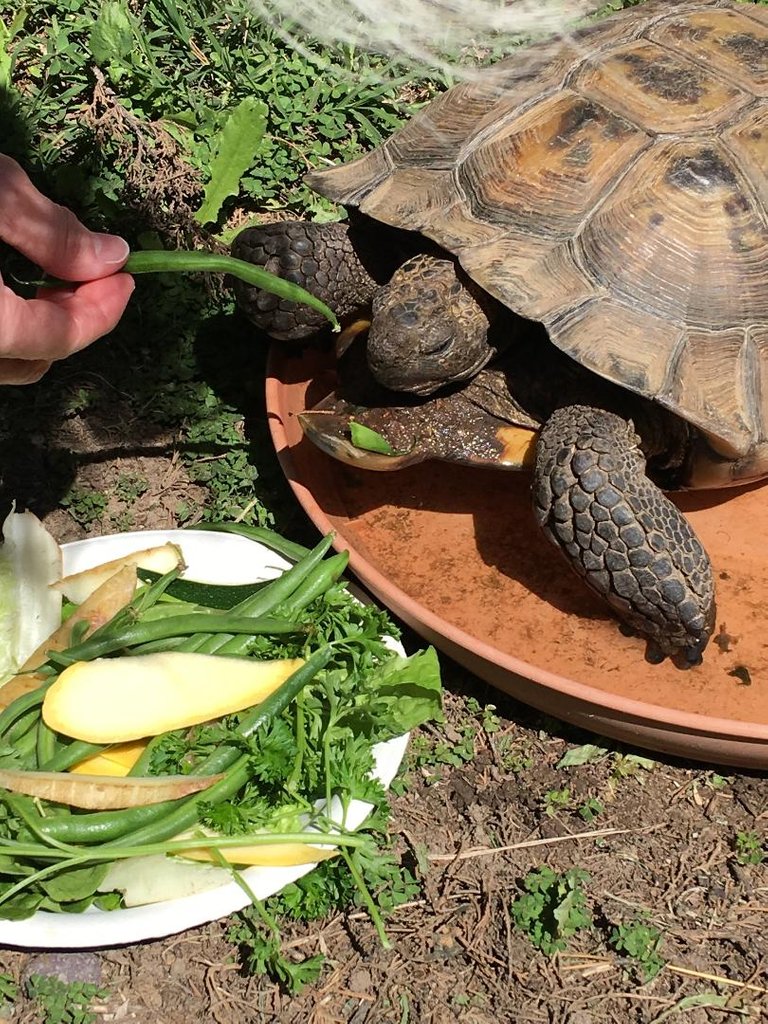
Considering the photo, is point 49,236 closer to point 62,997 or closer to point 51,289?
point 51,289

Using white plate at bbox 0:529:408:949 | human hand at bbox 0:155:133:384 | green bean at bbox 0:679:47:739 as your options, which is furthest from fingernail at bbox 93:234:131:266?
white plate at bbox 0:529:408:949

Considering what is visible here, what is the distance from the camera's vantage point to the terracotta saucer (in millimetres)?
2486

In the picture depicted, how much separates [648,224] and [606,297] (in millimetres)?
220

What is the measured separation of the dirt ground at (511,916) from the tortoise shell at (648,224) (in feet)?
3.07

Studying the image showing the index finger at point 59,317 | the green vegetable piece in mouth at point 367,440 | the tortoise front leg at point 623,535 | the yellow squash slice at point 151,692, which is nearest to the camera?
the index finger at point 59,317

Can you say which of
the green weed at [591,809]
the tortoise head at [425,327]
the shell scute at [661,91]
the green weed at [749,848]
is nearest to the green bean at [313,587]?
the tortoise head at [425,327]

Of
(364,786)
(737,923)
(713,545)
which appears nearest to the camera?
(364,786)

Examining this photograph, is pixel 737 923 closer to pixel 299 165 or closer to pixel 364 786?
pixel 364 786

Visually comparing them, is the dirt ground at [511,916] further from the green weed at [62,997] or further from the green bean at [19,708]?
the green bean at [19,708]

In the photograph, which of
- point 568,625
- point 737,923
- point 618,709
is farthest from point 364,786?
point 737,923

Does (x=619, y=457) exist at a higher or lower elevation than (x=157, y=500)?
higher

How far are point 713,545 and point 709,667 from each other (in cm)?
42

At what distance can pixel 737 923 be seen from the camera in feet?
7.96

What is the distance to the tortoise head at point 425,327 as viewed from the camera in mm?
2629
